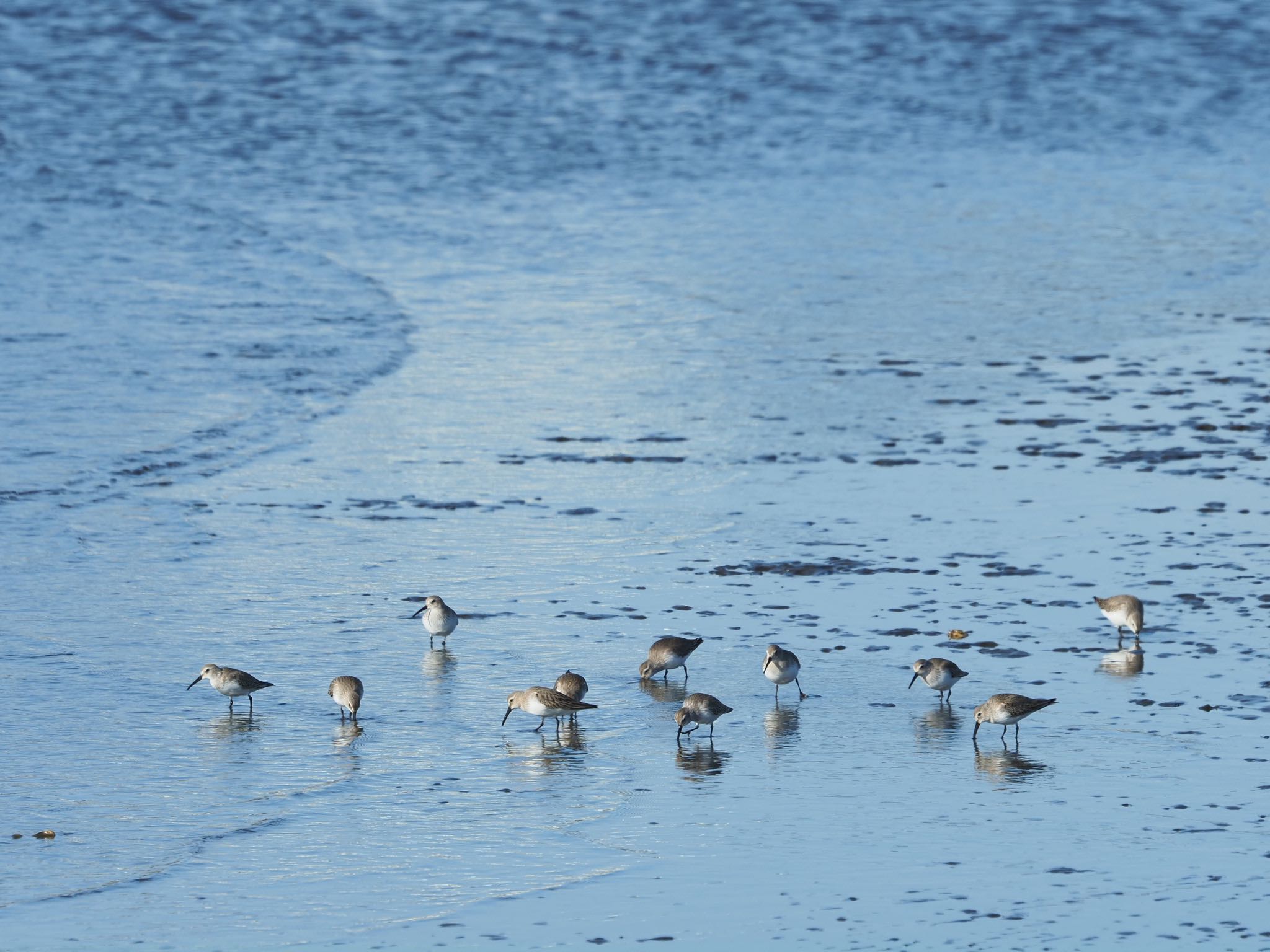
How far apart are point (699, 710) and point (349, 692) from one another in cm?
209

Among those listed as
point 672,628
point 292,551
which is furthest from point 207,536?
point 672,628

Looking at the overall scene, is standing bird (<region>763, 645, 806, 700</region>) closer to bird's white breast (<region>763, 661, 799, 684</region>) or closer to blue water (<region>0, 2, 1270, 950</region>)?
bird's white breast (<region>763, 661, 799, 684</region>)

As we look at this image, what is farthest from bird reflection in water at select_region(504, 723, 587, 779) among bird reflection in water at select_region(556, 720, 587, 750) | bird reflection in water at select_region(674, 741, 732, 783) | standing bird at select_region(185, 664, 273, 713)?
standing bird at select_region(185, 664, 273, 713)

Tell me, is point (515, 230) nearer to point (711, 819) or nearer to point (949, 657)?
point (949, 657)

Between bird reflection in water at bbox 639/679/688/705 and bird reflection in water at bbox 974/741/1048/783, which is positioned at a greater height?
bird reflection in water at bbox 639/679/688/705

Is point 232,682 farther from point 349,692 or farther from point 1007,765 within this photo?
point 1007,765

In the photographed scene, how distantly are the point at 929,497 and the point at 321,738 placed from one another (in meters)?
6.32

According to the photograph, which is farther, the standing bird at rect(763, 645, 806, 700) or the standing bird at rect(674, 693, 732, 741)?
the standing bird at rect(763, 645, 806, 700)

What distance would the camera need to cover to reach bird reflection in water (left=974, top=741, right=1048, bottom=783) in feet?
35.9

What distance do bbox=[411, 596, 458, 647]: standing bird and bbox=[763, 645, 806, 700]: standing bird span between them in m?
2.21

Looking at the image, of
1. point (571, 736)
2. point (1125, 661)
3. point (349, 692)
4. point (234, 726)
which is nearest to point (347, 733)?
point (349, 692)

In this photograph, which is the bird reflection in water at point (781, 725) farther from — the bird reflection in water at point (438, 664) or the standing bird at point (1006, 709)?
the bird reflection in water at point (438, 664)

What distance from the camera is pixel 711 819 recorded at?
34.1ft

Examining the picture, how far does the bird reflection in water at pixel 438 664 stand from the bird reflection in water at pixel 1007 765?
3470mm
